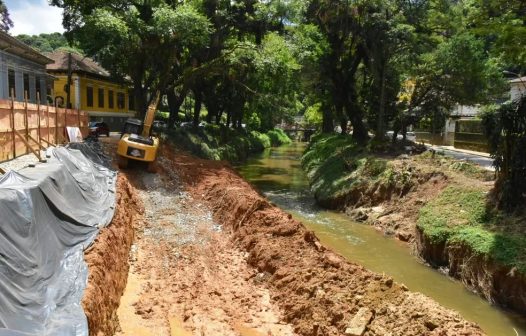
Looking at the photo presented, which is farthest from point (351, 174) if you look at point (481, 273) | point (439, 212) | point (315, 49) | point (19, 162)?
point (19, 162)

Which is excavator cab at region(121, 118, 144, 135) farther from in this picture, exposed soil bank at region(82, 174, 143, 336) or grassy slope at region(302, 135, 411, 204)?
grassy slope at region(302, 135, 411, 204)

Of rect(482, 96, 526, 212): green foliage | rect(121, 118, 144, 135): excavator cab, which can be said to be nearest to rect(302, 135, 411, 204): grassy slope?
rect(482, 96, 526, 212): green foliage

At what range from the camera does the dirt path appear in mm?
9375

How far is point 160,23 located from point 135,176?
9188 mm

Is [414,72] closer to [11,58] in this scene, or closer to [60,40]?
[11,58]

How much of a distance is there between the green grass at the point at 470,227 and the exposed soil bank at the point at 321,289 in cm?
427

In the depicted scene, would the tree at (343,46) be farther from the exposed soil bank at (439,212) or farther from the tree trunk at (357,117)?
the exposed soil bank at (439,212)

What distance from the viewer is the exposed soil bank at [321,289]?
8117mm

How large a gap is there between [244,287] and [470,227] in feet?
23.7

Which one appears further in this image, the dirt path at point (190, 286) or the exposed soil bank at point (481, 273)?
the exposed soil bank at point (481, 273)

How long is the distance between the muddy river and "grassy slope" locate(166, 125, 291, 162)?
7158 millimetres

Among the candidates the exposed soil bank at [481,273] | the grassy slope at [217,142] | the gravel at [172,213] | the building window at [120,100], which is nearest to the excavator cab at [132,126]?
the gravel at [172,213]

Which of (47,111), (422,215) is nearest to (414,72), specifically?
(422,215)

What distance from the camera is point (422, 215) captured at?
1627 cm
